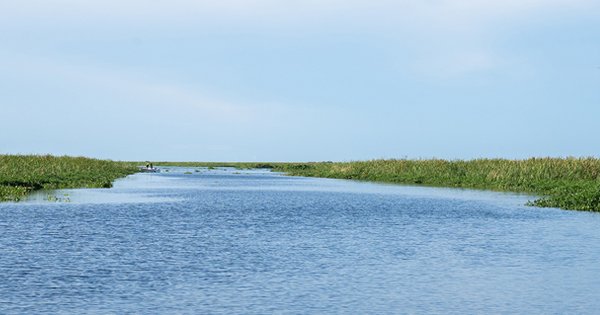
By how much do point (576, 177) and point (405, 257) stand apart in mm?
38051

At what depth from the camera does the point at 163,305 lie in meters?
10.2

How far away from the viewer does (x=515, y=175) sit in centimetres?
5125

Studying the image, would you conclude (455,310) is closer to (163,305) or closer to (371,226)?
(163,305)

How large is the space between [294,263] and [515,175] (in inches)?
1662

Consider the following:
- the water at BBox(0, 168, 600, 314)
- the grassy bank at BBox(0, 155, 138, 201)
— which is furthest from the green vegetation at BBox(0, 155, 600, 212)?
the water at BBox(0, 168, 600, 314)

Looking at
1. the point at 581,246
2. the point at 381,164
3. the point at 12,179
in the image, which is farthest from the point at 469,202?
the point at 381,164

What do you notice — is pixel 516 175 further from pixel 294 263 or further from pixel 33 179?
pixel 294 263

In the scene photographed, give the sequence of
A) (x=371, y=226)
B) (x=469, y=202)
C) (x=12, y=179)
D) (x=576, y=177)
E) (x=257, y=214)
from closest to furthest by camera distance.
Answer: (x=371, y=226) → (x=257, y=214) → (x=469, y=202) → (x=12, y=179) → (x=576, y=177)

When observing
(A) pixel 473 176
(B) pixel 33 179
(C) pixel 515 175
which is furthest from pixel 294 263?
(A) pixel 473 176

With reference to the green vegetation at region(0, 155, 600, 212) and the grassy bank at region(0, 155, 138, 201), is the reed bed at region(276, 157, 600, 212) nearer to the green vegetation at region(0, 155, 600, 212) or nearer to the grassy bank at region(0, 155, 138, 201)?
the green vegetation at region(0, 155, 600, 212)

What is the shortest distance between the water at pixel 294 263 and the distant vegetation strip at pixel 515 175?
5862 mm

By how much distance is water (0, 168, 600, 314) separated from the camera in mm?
10453

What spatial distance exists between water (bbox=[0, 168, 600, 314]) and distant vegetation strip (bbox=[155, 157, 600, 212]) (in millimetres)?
5862

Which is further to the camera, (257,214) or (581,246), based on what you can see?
(257,214)
